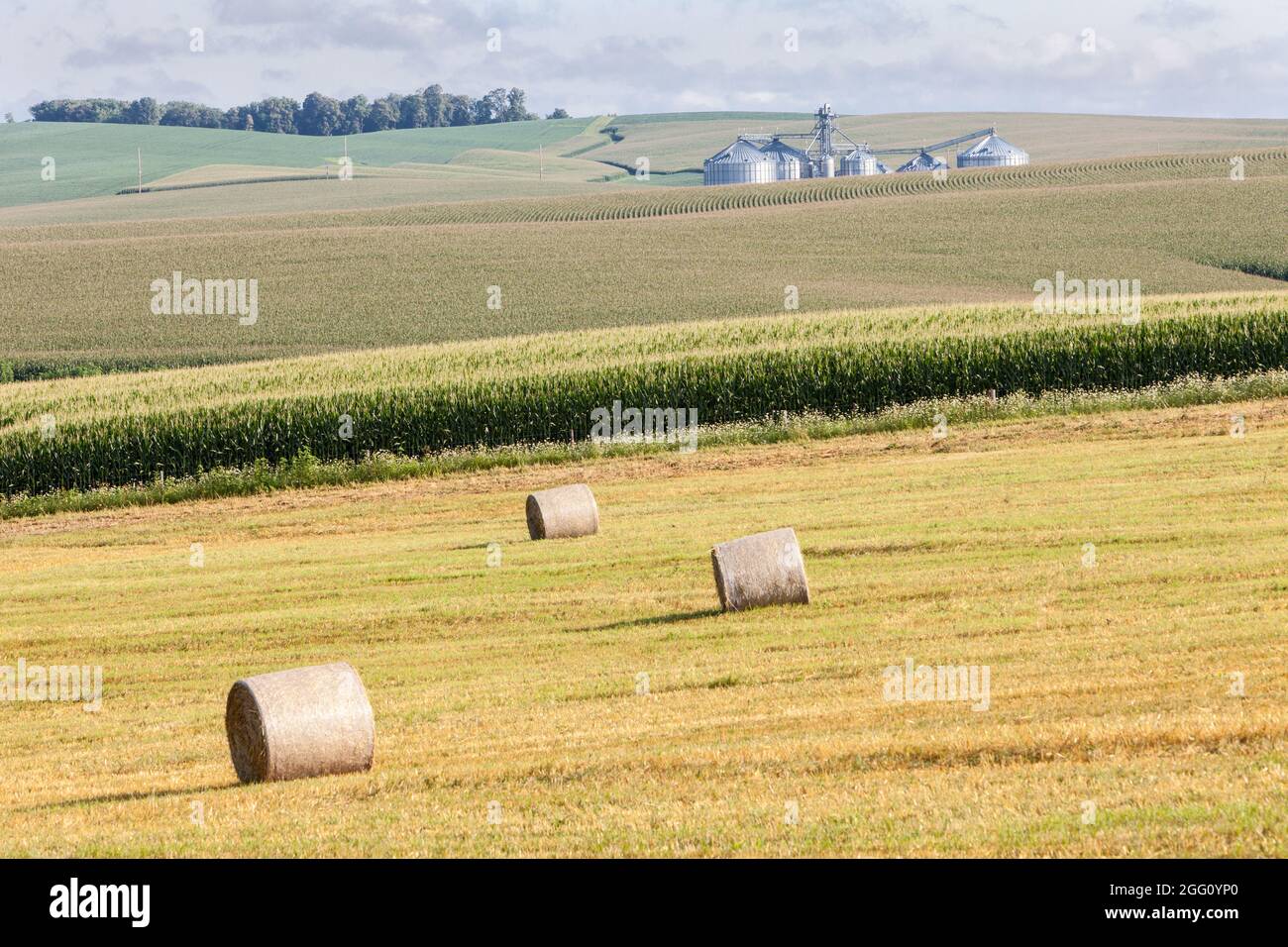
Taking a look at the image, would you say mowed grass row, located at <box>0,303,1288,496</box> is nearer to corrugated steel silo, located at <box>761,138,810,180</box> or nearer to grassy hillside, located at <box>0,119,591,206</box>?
corrugated steel silo, located at <box>761,138,810,180</box>

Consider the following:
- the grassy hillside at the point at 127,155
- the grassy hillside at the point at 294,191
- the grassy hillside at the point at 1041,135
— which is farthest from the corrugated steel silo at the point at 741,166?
the grassy hillside at the point at 127,155

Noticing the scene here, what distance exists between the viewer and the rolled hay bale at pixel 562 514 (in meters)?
24.0

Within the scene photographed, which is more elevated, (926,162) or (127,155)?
(127,155)

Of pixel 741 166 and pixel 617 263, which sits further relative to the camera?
pixel 741 166

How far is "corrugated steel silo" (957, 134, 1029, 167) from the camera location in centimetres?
14150

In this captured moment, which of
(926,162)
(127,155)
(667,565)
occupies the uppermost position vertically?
(127,155)

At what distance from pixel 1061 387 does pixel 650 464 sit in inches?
424

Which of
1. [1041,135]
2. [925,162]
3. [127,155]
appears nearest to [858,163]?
[925,162]

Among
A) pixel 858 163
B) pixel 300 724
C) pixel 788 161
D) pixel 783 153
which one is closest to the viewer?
pixel 300 724

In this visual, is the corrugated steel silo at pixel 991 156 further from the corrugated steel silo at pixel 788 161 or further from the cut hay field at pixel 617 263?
the cut hay field at pixel 617 263

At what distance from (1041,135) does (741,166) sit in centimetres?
4609

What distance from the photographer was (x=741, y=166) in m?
140

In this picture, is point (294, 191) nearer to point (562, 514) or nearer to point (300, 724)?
point (562, 514)

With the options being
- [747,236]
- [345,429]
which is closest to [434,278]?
[747,236]
